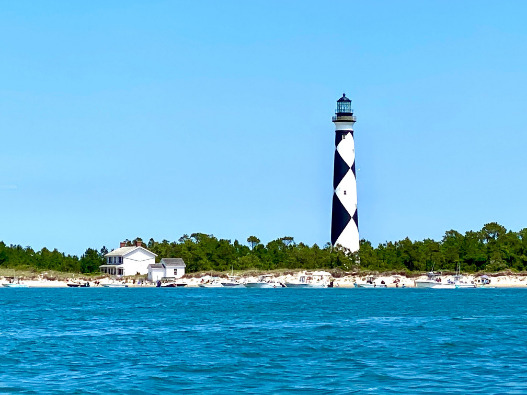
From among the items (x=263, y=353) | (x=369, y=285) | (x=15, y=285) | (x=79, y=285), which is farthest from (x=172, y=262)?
(x=263, y=353)

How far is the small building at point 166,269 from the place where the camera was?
472 ft

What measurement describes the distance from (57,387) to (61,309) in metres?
45.9

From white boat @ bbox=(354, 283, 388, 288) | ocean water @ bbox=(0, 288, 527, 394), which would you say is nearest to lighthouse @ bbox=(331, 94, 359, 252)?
white boat @ bbox=(354, 283, 388, 288)

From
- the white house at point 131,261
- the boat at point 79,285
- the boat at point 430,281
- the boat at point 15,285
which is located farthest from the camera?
the white house at point 131,261

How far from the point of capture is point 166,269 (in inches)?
5669

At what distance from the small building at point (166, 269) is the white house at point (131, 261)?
3.22 m

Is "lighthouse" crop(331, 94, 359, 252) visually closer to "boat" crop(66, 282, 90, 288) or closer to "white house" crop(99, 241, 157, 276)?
"white house" crop(99, 241, 157, 276)

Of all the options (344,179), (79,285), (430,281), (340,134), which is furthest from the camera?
(79,285)

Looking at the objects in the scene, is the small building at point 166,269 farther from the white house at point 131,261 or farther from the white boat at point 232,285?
the white boat at point 232,285

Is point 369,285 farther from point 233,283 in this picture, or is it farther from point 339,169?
point 339,169

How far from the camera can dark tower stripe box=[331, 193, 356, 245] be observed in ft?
399

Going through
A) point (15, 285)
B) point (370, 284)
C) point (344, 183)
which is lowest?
point (370, 284)

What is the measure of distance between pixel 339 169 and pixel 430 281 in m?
26.6

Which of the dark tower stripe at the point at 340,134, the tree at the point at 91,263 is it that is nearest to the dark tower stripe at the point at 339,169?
the dark tower stripe at the point at 340,134
